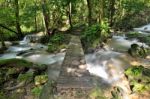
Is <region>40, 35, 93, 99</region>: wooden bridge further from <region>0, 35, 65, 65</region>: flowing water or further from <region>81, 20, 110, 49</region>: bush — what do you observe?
<region>81, 20, 110, 49</region>: bush

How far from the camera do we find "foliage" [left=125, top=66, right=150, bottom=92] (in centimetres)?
825

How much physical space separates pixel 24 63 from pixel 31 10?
10.2m

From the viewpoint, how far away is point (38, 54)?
13.8 meters

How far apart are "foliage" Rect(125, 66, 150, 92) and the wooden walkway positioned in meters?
1.92

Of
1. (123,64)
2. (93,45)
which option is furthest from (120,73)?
(93,45)

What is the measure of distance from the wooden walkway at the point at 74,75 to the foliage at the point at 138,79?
1.92m

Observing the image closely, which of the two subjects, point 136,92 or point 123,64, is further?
point 123,64

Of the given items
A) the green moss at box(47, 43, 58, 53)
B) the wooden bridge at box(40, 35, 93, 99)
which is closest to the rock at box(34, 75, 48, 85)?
the wooden bridge at box(40, 35, 93, 99)

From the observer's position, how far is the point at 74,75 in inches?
308

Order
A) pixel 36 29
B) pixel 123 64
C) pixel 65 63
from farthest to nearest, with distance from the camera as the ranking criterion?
pixel 36 29, pixel 123 64, pixel 65 63

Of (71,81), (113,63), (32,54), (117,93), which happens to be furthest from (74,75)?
(32,54)

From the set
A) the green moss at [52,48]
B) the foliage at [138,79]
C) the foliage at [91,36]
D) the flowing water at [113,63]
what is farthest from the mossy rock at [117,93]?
the green moss at [52,48]

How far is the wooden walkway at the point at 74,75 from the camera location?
7121mm

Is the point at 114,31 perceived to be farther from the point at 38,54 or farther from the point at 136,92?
the point at 136,92
